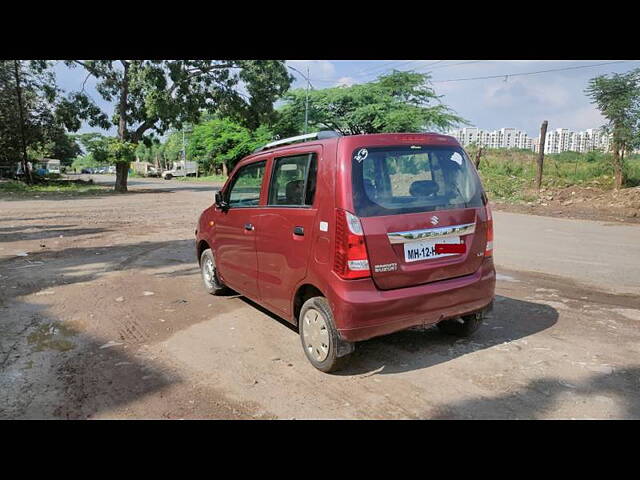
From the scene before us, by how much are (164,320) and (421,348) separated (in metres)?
2.85

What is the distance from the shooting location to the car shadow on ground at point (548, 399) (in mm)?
3076

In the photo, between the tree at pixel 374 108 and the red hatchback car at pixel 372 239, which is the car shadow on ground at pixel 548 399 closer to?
the red hatchback car at pixel 372 239

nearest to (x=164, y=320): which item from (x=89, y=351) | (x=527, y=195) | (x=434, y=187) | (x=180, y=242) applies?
(x=89, y=351)

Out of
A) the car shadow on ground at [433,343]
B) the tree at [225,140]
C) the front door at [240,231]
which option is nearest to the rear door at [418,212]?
the car shadow on ground at [433,343]

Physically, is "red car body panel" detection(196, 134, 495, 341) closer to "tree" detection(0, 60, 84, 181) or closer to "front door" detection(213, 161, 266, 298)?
"front door" detection(213, 161, 266, 298)

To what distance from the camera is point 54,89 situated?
28953 mm

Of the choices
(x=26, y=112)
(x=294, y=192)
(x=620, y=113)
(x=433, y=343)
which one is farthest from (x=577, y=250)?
(x=26, y=112)

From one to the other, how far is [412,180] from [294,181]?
106 cm

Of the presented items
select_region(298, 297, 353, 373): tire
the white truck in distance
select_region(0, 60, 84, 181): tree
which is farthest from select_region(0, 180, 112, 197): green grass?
the white truck in distance

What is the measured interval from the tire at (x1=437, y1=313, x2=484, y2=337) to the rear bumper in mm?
528

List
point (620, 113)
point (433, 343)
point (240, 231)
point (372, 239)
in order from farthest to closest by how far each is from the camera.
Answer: point (620, 113)
point (240, 231)
point (433, 343)
point (372, 239)

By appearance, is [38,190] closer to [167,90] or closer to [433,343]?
[167,90]

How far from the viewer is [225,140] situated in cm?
4681

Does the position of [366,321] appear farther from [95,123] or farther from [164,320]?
[95,123]
